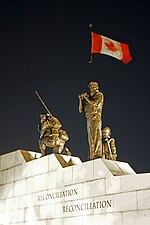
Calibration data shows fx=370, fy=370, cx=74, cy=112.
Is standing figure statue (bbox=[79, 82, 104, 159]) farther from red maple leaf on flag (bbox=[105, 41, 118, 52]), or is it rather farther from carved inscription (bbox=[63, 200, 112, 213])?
carved inscription (bbox=[63, 200, 112, 213])

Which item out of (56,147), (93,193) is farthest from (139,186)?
(56,147)

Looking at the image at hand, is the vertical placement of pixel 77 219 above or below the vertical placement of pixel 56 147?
below

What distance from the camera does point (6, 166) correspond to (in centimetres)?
1373

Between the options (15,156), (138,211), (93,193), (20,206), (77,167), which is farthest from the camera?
(15,156)

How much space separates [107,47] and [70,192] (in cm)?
613

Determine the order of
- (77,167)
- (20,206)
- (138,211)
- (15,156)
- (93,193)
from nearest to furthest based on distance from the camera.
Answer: (138,211) → (93,193) → (77,167) → (20,206) → (15,156)

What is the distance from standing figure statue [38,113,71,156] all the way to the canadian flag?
127 inches

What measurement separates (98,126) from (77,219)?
3.48 metres

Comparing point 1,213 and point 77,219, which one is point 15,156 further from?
point 77,219

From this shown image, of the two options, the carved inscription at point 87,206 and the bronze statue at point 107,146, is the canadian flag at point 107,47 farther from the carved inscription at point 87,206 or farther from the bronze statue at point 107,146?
the carved inscription at point 87,206

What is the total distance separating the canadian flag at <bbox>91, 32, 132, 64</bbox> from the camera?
14305mm

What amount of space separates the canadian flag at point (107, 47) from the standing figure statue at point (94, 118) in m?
1.93

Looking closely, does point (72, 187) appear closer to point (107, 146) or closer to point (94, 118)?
point (94, 118)

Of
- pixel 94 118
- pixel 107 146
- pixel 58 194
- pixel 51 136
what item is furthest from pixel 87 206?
pixel 107 146
